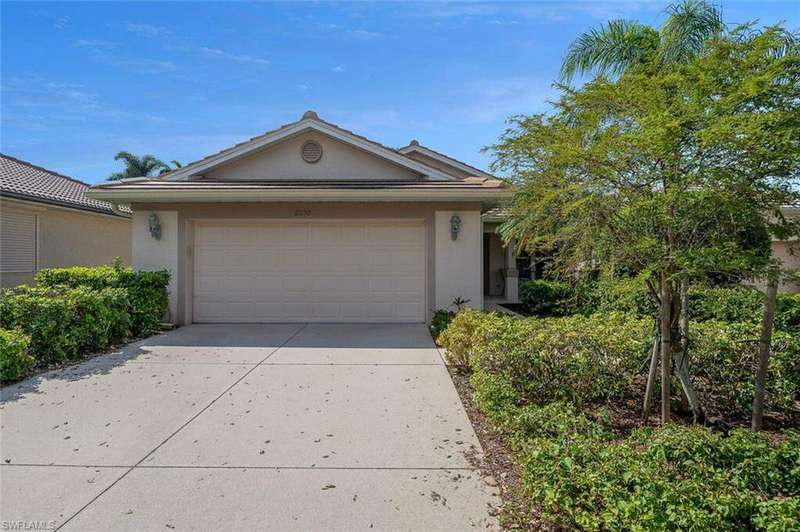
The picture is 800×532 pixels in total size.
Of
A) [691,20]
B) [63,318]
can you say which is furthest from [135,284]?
[691,20]

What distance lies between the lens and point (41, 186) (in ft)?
45.0

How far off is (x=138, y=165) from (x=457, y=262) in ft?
90.5

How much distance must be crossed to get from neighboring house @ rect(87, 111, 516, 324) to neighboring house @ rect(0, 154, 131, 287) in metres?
3.46

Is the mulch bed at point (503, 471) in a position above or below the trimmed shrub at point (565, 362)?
below

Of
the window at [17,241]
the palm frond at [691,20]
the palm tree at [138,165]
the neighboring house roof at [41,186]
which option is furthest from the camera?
the palm tree at [138,165]

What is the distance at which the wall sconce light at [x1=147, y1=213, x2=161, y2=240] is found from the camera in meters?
9.86

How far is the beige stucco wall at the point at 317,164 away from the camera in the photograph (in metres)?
10.8

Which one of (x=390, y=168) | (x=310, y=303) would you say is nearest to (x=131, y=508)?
(x=310, y=303)

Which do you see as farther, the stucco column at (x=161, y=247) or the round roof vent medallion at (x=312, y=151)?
the round roof vent medallion at (x=312, y=151)

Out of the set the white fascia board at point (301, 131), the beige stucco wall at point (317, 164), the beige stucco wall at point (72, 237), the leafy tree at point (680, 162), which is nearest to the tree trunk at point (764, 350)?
the leafy tree at point (680, 162)

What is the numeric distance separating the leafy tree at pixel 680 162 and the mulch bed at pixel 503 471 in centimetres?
169

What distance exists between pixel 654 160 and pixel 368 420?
3541mm

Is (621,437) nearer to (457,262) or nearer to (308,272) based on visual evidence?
(457,262)

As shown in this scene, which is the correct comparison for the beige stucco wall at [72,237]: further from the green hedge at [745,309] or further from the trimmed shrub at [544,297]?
the green hedge at [745,309]
